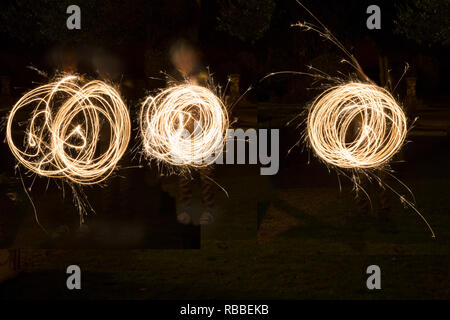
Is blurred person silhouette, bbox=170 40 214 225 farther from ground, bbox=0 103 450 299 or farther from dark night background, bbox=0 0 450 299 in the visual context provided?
ground, bbox=0 103 450 299

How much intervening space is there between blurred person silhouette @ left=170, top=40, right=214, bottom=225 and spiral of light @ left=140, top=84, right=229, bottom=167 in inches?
7.0

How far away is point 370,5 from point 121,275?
5.97 metres

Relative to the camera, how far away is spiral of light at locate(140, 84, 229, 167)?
357 inches

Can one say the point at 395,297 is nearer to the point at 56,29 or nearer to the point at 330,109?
the point at 330,109

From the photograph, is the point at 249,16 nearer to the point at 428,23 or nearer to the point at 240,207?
the point at 428,23

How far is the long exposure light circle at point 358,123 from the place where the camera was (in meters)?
8.88

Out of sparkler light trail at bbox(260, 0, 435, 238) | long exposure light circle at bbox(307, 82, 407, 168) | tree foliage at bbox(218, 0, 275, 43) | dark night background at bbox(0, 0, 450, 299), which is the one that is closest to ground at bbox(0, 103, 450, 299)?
dark night background at bbox(0, 0, 450, 299)

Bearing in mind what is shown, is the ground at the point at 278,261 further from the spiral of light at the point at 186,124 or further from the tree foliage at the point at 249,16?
the tree foliage at the point at 249,16

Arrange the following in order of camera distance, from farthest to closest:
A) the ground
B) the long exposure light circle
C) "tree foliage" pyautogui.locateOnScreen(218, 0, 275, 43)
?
"tree foliage" pyautogui.locateOnScreen(218, 0, 275, 43)
the long exposure light circle
the ground

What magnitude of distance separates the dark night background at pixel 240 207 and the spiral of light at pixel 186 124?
53 cm

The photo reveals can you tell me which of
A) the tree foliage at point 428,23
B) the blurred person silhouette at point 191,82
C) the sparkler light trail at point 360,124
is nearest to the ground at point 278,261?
the blurred person silhouette at point 191,82

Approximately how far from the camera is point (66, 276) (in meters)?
7.30

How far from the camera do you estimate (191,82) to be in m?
8.77

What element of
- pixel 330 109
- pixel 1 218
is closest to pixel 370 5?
pixel 330 109
